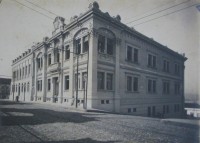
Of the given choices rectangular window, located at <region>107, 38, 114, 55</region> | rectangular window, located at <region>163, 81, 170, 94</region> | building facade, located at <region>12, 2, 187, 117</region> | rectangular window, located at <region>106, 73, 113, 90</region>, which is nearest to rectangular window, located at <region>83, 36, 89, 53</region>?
building facade, located at <region>12, 2, 187, 117</region>

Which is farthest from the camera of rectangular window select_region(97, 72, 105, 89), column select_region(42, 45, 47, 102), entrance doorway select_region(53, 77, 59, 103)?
column select_region(42, 45, 47, 102)

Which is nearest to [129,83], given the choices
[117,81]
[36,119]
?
[117,81]

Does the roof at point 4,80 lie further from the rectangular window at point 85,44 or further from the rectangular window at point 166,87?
the rectangular window at point 166,87

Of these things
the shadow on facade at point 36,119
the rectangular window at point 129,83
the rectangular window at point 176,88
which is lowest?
the shadow on facade at point 36,119

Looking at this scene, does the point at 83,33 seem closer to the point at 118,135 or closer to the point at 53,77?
the point at 53,77

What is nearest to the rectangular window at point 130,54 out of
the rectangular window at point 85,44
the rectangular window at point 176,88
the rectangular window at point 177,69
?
the rectangular window at point 85,44

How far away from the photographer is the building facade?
18156 millimetres

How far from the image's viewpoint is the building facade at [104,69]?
18.2 meters

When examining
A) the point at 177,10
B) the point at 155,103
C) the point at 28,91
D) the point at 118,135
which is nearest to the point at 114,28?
the point at 177,10

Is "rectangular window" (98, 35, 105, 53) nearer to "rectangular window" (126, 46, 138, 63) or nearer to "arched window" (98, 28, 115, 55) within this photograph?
"arched window" (98, 28, 115, 55)

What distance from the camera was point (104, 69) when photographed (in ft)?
61.3

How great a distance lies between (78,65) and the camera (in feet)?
65.2

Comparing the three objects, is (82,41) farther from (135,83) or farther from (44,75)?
(44,75)

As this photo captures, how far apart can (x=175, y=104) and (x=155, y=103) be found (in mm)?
7754
